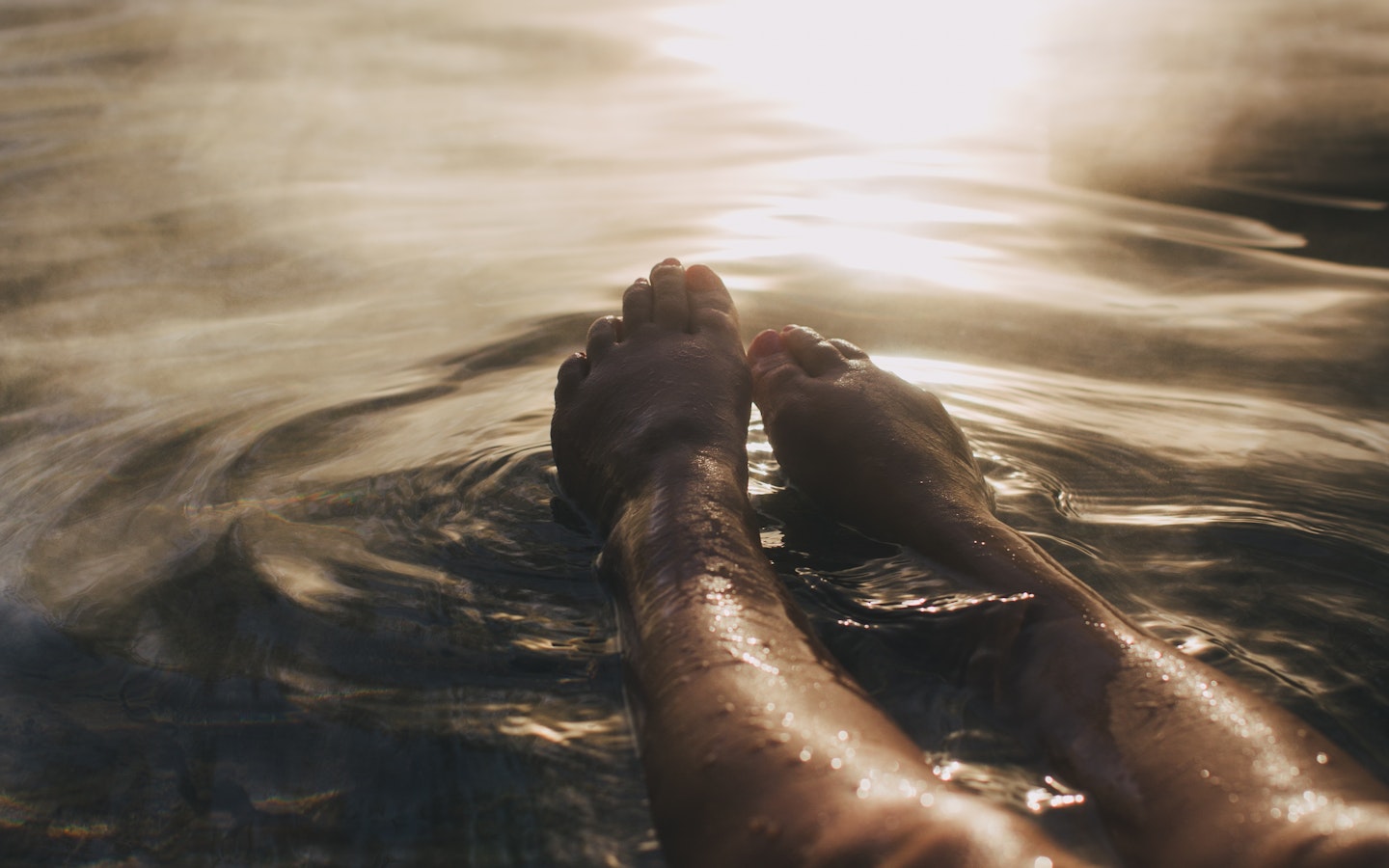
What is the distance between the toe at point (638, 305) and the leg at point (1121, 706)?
465 mm

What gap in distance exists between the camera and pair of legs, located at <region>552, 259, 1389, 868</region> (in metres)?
0.96

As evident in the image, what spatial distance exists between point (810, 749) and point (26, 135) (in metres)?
3.97

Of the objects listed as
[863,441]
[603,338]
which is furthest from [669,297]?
[863,441]

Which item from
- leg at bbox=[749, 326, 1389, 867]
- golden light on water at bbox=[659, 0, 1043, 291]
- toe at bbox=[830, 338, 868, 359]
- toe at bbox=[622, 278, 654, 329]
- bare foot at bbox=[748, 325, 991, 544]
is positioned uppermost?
golden light on water at bbox=[659, 0, 1043, 291]

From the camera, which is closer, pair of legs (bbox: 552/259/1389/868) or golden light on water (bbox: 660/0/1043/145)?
pair of legs (bbox: 552/259/1389/868)

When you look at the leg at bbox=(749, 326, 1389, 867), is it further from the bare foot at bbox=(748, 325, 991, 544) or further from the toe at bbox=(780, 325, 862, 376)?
the toe at bbox=(780, 325, 862, 376)

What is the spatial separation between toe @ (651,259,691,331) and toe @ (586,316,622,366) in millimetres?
72

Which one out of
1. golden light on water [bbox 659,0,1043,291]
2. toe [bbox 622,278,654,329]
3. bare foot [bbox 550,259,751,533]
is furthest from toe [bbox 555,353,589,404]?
golden light on water [bbox 659,0,1043,291]

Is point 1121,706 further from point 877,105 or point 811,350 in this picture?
point 877,105

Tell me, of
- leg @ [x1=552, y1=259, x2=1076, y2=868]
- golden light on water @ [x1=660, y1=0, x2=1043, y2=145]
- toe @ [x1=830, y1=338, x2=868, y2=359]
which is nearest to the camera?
leg @ [x1=552, y1=259, x2=1076, y2=868]

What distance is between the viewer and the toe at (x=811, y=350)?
76.5 inches

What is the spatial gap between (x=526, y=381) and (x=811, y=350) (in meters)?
0.59

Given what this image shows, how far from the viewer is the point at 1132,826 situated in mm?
1047


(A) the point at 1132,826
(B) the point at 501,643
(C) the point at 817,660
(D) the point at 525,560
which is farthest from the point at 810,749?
(D) the point at 525,560
